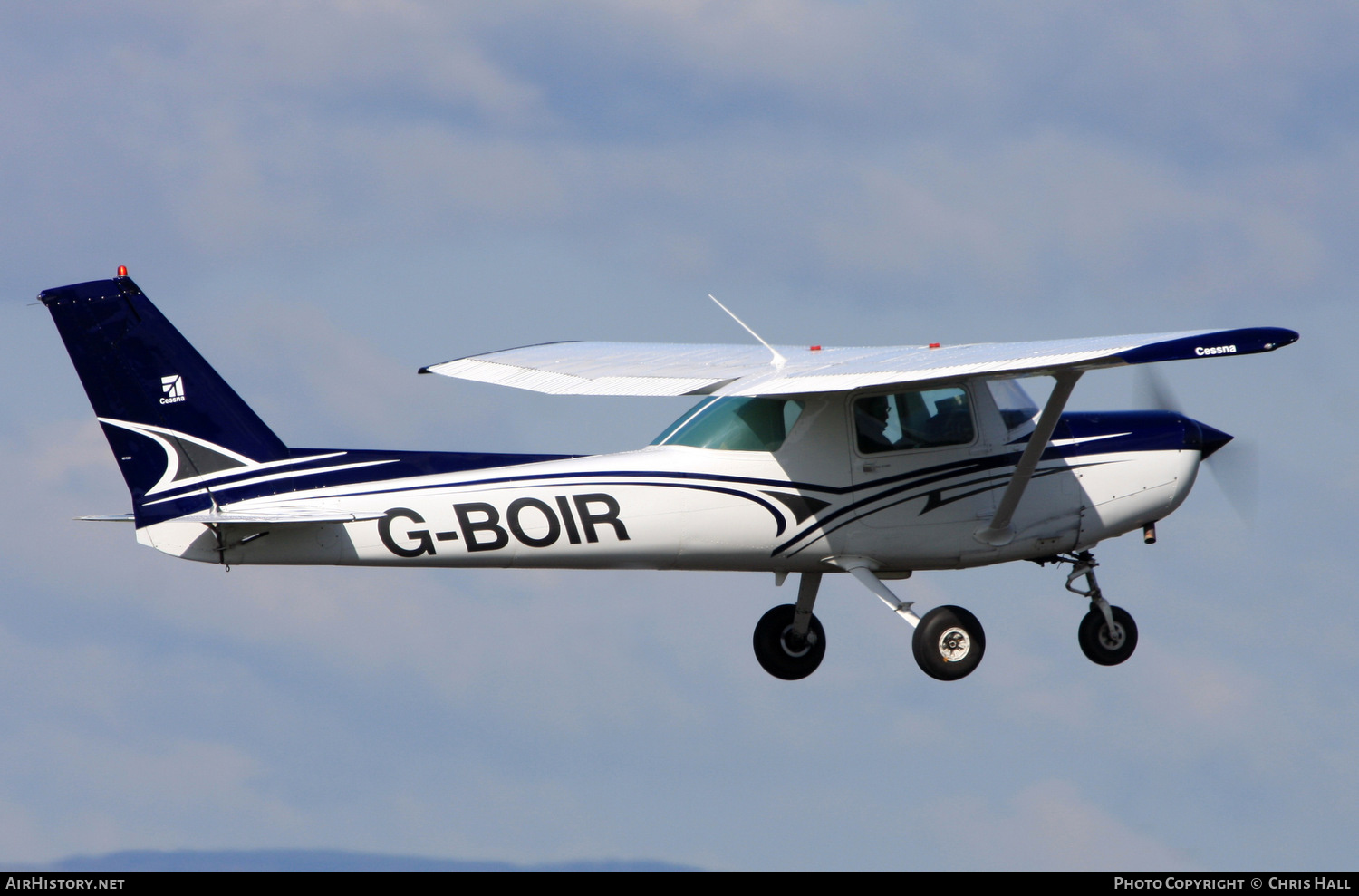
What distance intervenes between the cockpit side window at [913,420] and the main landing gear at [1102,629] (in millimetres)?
1825

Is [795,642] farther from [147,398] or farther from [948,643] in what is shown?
[147,398]

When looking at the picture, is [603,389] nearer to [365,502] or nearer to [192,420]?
[365,502]

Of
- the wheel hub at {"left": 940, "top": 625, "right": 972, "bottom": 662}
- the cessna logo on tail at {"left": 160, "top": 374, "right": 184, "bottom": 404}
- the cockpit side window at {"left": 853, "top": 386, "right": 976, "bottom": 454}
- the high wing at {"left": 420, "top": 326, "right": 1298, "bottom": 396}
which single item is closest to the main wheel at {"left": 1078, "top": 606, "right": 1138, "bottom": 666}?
the wheel hub at {"left": 940, "top": 625, "right": 972, "bottom": 662}

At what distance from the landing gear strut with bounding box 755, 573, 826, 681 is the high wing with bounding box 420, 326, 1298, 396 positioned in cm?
205

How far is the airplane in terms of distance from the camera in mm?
13836

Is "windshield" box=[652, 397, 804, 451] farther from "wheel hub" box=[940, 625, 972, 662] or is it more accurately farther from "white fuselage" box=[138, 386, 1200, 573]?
"wheel hub" box=[940, 625, 972, 662]

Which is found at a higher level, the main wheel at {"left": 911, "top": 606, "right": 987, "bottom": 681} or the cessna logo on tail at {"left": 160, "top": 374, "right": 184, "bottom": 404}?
the cessna logo on tail at {"left": 160, "top": 374, "right": 184, "bottom": 404}

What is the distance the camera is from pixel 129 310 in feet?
45.9

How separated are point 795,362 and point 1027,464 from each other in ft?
6.98

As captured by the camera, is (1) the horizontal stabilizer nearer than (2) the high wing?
No

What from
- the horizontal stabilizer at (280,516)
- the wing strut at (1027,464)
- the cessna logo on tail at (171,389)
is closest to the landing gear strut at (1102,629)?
the wing strut at (1027,464)

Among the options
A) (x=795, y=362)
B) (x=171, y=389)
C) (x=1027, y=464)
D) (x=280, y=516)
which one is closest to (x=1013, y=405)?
(x=1027, y=464)

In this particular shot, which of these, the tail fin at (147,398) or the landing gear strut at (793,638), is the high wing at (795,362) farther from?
the tail fin at (147,398)
